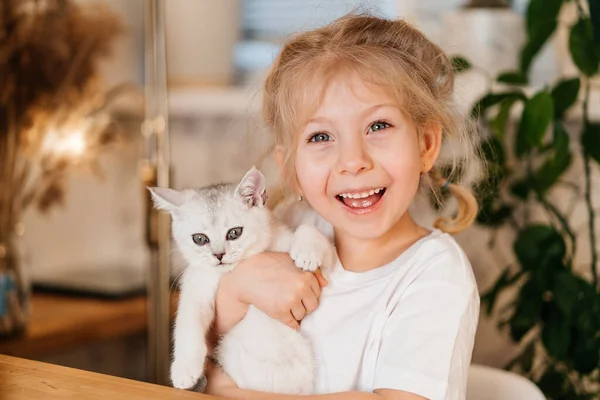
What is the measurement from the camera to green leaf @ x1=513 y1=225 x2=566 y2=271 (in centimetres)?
152

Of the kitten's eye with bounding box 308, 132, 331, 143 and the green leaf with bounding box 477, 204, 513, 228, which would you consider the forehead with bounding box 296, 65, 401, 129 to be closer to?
the kitten's eye with bounding box 308, 132, 331, 143

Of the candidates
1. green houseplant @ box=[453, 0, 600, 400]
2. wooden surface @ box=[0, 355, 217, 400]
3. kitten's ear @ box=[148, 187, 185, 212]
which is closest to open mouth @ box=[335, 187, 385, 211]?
kitten's ear @ box=[148, 187, 185, 212]

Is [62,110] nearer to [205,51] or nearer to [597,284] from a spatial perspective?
[205,51]

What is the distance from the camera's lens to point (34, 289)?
7.80 ft

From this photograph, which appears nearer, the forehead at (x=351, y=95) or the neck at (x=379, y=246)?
the forehead at (x=351, y=95)

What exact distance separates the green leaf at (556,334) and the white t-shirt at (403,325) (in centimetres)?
→ 62

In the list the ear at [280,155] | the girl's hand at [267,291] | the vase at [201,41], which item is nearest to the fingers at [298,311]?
the girl's hand at [267,291]

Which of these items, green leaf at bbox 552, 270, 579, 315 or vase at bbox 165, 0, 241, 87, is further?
vase at bbox 165, 0, 241, 87

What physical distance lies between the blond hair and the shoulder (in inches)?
6.4

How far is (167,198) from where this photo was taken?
0.95 meters

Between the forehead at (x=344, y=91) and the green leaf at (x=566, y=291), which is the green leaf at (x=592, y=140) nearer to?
the green leaf at (x=566, y=291)

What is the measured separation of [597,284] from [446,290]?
83cm

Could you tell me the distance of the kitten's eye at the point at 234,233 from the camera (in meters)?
0.96

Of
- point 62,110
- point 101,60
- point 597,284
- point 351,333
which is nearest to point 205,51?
point 101,60
